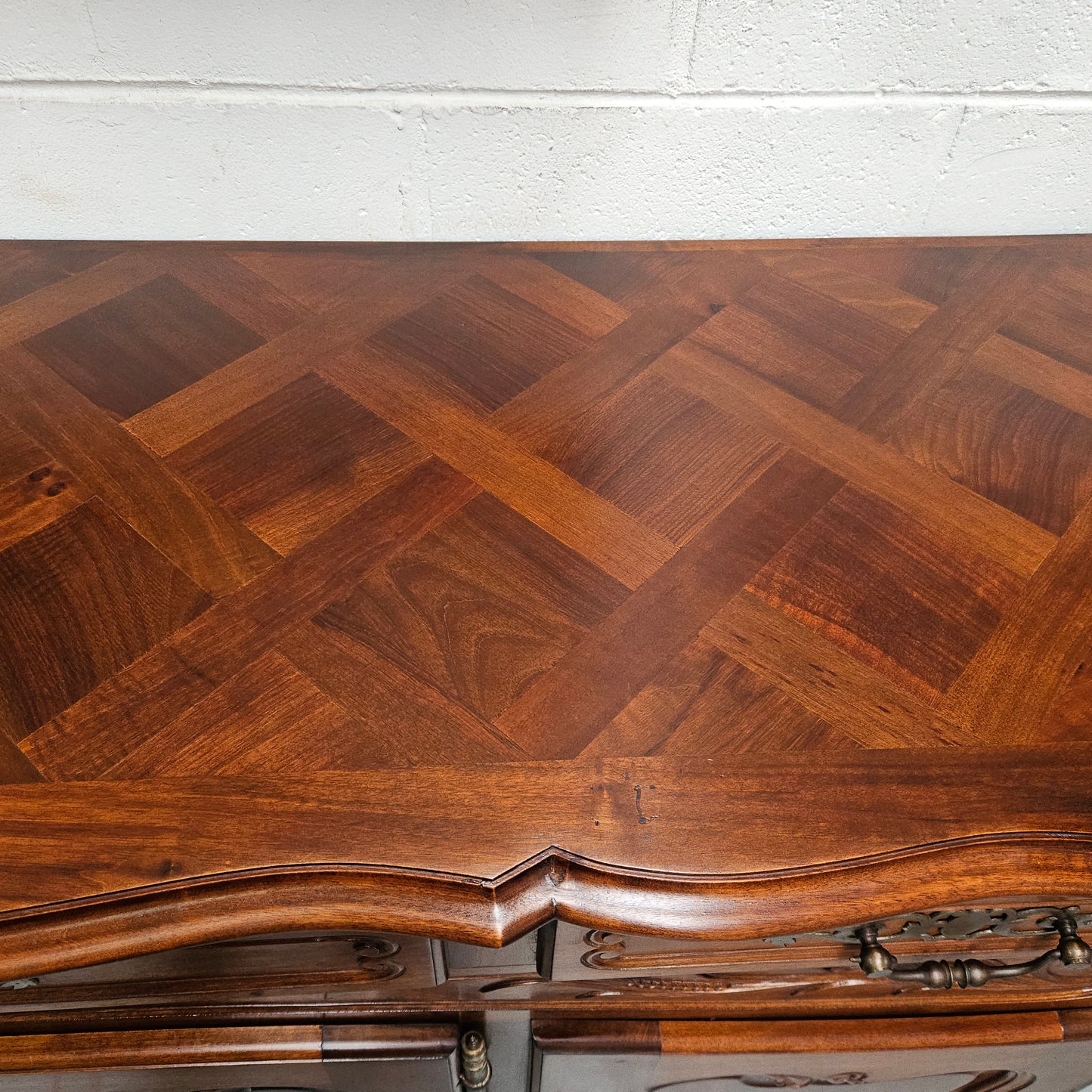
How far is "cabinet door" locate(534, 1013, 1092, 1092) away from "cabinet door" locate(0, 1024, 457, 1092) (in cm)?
10

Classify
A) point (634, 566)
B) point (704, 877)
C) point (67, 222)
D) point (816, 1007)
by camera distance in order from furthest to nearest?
point (67, 222), point (816, 1007), point (634, 566), point (704, 877)

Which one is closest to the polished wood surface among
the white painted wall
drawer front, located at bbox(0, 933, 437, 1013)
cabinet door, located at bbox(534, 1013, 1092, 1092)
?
cabinet door, located at bbox(534, 1013, 1092, 1092)

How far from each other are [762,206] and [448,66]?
0.30 metres

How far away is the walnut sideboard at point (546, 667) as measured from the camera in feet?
1.41

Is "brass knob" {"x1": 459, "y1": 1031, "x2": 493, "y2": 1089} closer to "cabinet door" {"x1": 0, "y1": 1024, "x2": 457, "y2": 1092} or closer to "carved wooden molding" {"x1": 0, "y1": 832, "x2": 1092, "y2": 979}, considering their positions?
"cabinet door" {"x1": 0, "y1": 1024, "x2": 457, "y2": 1092}

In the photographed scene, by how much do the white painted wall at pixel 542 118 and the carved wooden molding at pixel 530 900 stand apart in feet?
1.88

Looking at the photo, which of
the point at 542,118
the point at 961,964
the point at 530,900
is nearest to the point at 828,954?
the point at 961,964

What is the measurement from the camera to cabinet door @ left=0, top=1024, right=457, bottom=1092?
1.96 feet

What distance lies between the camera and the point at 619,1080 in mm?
694

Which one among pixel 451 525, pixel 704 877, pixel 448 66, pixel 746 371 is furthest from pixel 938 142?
pixel 704 877

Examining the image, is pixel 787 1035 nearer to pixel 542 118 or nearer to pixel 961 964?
pixel 961 964

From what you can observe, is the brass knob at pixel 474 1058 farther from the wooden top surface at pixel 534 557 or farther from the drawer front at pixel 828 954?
the wooden top surface at pixel 534 557

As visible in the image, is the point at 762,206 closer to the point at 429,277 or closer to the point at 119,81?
the point at 429,277

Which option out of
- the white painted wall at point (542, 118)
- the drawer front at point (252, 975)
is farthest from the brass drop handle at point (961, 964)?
the white painted wall at point (542, 118)
